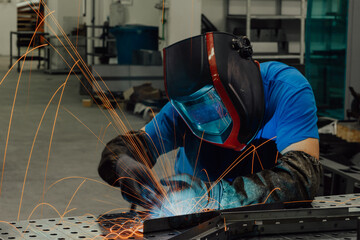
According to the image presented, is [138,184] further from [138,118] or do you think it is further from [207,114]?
[138,118]

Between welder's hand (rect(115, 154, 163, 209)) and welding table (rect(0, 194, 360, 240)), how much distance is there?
0.16 metres

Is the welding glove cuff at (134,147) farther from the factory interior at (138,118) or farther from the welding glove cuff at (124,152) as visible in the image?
the factory interior at (138,118)

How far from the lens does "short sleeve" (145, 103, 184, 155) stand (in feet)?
8.36

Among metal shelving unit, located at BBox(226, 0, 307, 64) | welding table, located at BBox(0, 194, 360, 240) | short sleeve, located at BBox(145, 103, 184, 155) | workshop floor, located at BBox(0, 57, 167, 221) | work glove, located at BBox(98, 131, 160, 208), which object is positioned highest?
metal shelving unit, located at BBox(226, 0, 307, 64)

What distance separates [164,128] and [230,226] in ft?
2.95

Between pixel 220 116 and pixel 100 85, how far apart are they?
24.4 ft

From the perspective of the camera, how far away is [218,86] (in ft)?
6.58

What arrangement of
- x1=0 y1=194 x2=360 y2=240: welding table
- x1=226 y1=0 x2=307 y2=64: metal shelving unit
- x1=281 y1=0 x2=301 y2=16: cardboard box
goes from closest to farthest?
x1=0 y1=194 x2=360 y2=240: welding table
x1=226 y1=0 x2=307 y2=64: metal shelving unit
x1=281 y1=0 x2=301 y2=16: cardboard box

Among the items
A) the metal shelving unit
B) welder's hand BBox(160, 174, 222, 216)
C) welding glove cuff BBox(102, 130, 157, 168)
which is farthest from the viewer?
the metal shelving unit

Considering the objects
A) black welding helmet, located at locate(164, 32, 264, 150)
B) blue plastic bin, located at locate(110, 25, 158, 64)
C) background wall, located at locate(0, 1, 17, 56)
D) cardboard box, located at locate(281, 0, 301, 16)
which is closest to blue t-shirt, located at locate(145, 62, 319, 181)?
black welding helmet, located at locate(164, 32, 264, 150)

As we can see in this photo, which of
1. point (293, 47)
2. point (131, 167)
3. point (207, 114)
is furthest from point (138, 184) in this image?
point (293, 47)

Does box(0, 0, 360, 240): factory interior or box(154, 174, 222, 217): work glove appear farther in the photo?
box(154, 174, 222, 217): work glove

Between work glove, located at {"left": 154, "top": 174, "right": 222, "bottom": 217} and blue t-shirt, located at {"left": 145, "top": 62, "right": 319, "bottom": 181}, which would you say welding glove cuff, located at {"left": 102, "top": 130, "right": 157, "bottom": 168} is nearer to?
blue t-shirt, located at {"left": 145, "top": 62, "right": 319, "bottom": 181}

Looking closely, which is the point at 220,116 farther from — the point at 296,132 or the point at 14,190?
the point at 14,190
